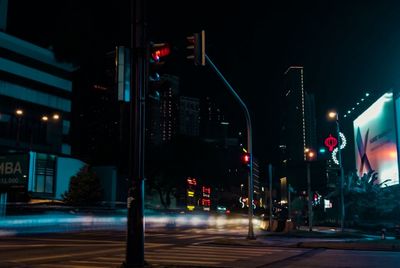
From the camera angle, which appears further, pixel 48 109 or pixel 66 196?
pixel 48 109

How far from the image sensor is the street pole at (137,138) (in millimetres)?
12086

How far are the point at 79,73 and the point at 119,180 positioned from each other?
19193mm

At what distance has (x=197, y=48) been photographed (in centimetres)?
1731

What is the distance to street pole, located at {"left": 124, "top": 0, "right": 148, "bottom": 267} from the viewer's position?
12086 millimetres

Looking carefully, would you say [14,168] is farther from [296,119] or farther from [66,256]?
[296,119]

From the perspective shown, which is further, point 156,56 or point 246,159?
point 246,159

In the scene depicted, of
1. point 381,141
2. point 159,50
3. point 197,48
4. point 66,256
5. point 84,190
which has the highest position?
point 381,141

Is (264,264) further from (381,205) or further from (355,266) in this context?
(381,205)

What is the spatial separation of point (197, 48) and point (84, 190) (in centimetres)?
4387

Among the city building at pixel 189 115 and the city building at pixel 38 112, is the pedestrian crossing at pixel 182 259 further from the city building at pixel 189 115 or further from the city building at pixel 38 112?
the city building at pixel 189 115

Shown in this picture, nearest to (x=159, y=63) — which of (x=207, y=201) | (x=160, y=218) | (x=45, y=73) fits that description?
(x=160, y=218)

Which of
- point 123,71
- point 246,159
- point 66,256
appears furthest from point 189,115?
point 123,71

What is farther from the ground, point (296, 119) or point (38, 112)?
point (296, 119)

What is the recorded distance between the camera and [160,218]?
52.8 metres
